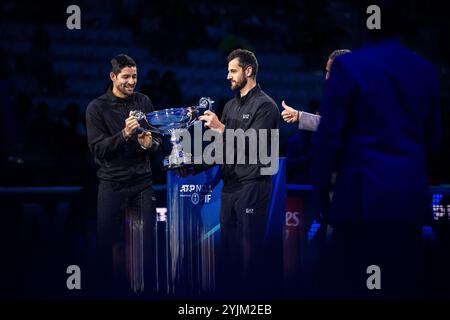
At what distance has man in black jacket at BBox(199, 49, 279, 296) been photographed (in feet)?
15.5

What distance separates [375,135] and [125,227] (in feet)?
6.86

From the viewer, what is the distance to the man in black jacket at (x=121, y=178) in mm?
4766

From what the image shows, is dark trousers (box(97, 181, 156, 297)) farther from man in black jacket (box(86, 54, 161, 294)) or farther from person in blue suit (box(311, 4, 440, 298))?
person in blue suit (box(311, 4, 440, 298))

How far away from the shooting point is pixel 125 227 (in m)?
4.86

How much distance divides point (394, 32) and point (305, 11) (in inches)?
250

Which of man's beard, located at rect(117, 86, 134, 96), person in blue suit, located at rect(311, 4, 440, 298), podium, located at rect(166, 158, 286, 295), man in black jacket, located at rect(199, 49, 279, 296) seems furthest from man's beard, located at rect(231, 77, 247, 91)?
person in blue suit, located at rect(311, 4, 440, 298)

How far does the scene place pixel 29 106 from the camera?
709 cm

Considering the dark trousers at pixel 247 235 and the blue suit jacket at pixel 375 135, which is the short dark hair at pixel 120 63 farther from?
the blue suit jacket at pixel 375 135

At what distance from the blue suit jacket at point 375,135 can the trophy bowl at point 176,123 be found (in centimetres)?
156

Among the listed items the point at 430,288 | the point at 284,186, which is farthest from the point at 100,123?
the point at 430,288

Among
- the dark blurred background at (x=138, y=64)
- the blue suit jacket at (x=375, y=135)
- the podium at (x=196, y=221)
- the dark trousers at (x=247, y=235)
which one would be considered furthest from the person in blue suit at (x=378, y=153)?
the dark blurred background at (x=138, y=64)

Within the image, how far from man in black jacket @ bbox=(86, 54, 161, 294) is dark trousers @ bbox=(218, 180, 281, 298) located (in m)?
0.42
